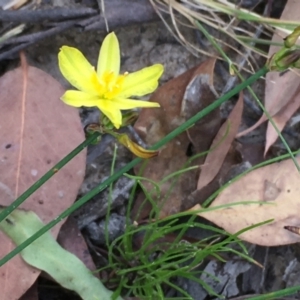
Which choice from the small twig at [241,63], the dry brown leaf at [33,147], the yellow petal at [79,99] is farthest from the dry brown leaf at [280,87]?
the yellow petal at [79,99]

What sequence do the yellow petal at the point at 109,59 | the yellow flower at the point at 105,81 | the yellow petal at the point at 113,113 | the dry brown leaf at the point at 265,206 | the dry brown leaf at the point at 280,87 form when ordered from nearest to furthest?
the yellow petal at the point at 113,113 < the yellow flower at the point at 105,81 < the yellow petal at the point at 109,59 < the dry brown leaf at the point at 265,206 < the dry brown leaf at the point at 280,87

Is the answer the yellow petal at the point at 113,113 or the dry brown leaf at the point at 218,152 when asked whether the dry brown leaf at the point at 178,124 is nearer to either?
the dry brown leaf at the point at 218,152

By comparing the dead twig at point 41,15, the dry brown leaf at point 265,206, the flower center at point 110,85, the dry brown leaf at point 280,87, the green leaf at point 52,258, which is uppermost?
the dead twig at point 41,15

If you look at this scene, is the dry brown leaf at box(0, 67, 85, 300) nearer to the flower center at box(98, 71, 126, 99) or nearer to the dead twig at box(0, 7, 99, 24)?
the dead twig at box(0, 7, 99, 24)

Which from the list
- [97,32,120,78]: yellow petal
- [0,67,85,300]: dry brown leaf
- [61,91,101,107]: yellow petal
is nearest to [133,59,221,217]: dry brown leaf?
[0,67,85,300]: dry brown leaf

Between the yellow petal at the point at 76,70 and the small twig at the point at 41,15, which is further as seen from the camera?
the small twig at the point at 41,15

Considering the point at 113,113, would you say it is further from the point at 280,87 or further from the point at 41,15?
the point at 280,87

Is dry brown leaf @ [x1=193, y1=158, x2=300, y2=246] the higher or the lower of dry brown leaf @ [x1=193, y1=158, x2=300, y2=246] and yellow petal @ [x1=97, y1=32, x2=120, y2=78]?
the lower
